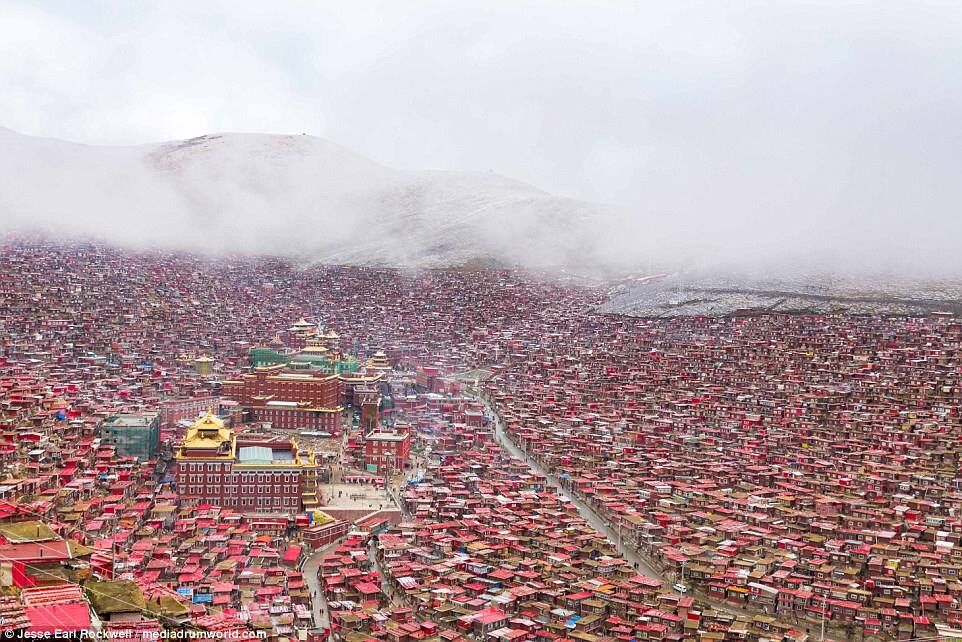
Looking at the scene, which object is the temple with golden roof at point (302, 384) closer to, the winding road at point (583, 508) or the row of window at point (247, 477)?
the winding road at point (583, 508)

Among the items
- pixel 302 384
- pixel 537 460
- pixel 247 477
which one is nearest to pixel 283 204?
pixel 302 384

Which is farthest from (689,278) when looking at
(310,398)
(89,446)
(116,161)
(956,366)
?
(116,161)

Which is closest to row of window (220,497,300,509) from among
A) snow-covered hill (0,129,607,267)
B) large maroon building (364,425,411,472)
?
large maroon building (364,425,411,472)

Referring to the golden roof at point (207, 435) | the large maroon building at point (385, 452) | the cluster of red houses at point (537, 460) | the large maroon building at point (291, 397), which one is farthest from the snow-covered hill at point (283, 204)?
the golden roof at point (207, 435)

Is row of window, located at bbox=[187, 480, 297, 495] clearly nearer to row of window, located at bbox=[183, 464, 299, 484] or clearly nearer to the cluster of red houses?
row of window, located at bbox=[183, 464, 299, 484]

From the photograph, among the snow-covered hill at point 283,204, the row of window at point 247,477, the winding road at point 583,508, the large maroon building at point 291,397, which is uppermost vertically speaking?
Result: the snow-covered hill at point 283,204

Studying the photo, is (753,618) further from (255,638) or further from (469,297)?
(469,297)

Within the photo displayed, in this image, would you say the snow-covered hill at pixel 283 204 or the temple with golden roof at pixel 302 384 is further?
the snow-covered hill at pixel 283 204
